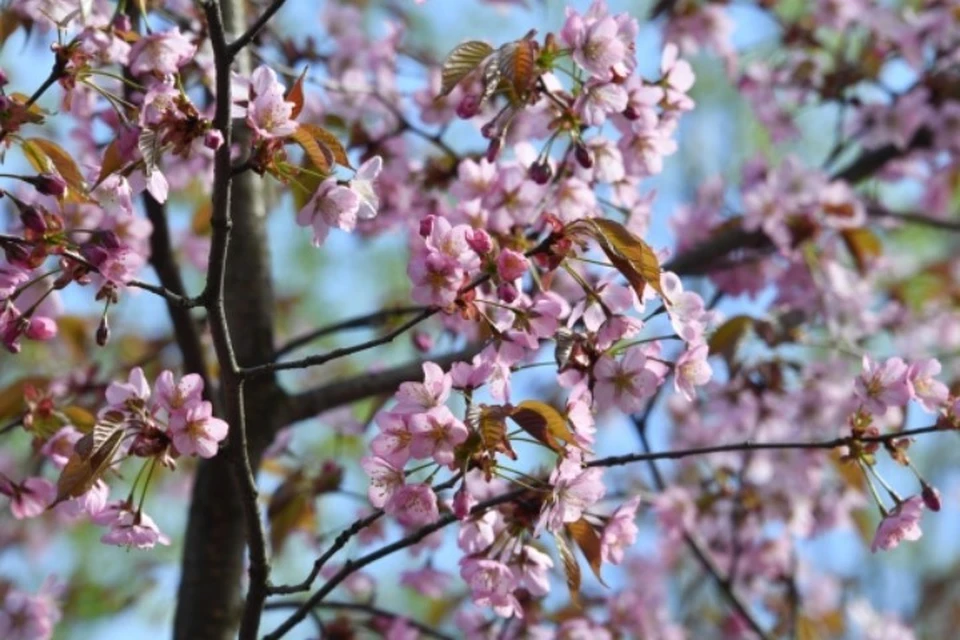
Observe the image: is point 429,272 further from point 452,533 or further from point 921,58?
point 921,58

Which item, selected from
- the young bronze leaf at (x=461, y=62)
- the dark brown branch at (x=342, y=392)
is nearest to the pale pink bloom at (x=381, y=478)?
the young bronze leaf at (x=461, y=62)

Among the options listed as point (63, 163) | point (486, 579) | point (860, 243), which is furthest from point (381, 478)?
point (860, 243)

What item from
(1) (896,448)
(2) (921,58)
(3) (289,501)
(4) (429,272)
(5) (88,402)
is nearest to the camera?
(4) (429,272)

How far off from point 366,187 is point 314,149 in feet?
0.25

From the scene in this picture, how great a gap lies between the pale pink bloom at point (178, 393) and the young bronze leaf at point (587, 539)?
425 mm

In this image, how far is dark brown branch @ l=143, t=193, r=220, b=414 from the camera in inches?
80.5

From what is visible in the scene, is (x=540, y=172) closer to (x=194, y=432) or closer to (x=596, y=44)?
(x=596, y=44)

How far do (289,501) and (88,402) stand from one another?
1.34 ft

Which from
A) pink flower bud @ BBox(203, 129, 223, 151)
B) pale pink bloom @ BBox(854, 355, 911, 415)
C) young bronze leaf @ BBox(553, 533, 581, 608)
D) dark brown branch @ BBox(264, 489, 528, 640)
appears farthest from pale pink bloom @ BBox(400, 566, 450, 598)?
pink flower bud @ BBox(203, 129, 223, 151)

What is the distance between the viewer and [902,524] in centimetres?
147

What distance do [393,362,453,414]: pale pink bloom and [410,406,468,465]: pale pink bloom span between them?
3cm

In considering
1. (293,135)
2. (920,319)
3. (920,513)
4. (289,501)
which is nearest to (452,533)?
(289,501)

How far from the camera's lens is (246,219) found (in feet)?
7.28

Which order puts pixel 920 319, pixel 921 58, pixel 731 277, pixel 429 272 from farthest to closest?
pixel 920 319 → pixel 921 58 → pixel 731 277 → pixel 429 272
